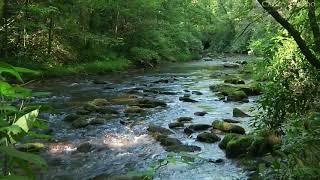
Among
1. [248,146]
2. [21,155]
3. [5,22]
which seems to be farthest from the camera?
[5,22]

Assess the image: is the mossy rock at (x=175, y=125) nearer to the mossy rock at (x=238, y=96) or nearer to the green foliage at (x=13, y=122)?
the mossy rock at (x=238, y=96)

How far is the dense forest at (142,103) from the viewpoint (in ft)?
13.5

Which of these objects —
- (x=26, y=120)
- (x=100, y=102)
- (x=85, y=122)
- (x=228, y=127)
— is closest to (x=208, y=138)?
(x=228, y=127)

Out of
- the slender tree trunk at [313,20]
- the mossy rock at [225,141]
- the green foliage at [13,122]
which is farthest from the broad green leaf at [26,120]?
the mossy rock at [225,141]

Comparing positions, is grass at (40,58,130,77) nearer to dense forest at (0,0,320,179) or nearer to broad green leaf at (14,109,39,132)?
dense forest at (0,0,320,179)

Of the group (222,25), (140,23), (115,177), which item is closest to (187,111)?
(115,177)

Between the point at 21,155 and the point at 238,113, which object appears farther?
the point at 238,113

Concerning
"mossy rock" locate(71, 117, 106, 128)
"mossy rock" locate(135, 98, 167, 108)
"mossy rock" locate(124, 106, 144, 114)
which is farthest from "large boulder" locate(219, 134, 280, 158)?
"mossy rock" locate(135, 98, 167, 108)

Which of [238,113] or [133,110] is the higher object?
[238,113]

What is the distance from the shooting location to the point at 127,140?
9.50 m

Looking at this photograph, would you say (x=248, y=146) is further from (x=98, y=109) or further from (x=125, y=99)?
(x=125, y=99)

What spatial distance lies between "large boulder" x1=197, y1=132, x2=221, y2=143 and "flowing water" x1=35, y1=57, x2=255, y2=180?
0.57ft

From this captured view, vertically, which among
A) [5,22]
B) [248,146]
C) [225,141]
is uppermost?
[5,22]

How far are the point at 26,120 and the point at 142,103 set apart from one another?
1261 centimetres
